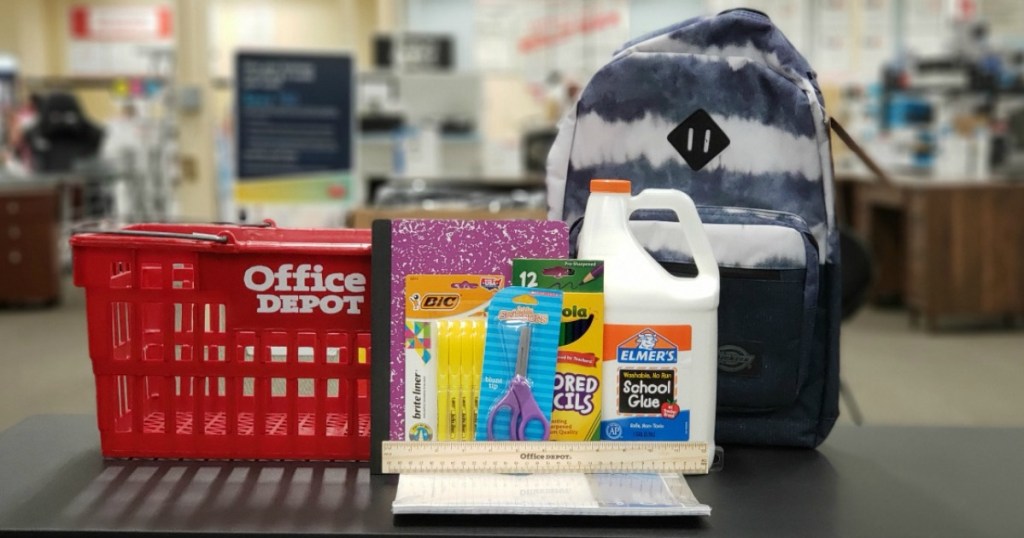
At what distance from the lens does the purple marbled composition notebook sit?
0.99 meters

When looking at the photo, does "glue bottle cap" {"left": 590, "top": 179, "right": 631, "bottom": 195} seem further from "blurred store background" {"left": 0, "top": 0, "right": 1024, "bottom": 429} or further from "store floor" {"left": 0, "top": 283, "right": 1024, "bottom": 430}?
"store floor" {"left": 0, "top": 283, "right": 1024, "bottom": 430}

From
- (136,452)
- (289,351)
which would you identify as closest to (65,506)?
(136,452)

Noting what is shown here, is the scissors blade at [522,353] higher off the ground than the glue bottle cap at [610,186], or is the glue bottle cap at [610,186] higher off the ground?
the glue bottle cap at [610,186]

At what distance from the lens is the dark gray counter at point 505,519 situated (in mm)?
875

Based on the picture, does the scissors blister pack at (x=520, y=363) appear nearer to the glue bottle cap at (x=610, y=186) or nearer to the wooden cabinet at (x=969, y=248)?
the glue bottle cap at (x=610, y=186)

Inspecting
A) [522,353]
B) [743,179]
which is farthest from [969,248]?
[522,353]

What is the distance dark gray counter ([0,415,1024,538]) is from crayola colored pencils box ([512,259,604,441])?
11 centimetres

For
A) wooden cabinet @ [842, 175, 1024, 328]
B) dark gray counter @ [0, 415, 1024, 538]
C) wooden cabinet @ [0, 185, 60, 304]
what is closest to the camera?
dark gray counter @ [0, 415, 1024, 538]

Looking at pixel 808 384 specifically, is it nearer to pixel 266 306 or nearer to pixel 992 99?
pixel 266 306

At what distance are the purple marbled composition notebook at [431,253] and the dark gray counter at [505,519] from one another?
4.2 inches

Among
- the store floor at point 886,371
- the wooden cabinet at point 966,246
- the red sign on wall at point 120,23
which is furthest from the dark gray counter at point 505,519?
the red sign on wall at point 120,23

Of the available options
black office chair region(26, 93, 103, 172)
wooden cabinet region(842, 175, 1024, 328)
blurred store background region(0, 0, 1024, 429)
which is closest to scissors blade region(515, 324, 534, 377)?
blurred store background region(0, 0, 1024, 429)

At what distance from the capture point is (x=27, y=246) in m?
6.18

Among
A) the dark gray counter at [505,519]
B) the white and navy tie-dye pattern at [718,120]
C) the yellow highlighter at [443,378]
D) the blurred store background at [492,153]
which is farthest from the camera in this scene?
the blurred store background at [492,153]
